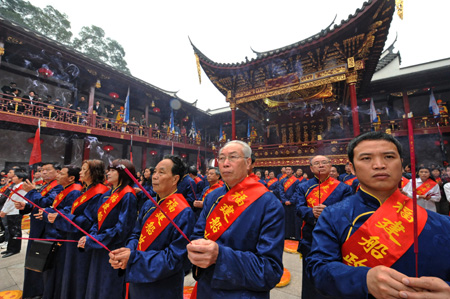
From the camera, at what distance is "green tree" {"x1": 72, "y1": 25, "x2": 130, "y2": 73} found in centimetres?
2237

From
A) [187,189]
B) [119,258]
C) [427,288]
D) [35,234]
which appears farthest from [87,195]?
[427,288]

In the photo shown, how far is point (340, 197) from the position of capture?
2.69 meters

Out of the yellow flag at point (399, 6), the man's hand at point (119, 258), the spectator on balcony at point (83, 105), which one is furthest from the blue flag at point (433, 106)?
the spectator on balcony at point (83, 105)

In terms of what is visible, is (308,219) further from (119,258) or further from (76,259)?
(76,259)

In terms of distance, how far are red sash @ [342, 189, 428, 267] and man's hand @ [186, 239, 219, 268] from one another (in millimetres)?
689

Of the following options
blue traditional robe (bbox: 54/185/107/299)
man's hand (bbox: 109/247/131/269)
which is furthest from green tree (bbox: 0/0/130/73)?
man's hand (bbox: 109/247/131/269)

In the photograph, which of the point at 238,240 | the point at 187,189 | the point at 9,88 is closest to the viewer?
the point at 238,240

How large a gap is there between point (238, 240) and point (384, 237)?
780mm

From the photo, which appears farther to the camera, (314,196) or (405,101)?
(405,101)

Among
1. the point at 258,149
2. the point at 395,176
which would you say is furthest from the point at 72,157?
the point at 395,176

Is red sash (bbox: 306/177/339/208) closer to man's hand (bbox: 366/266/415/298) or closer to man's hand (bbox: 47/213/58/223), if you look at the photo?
man's hand (bbox: 366/266/415/298)

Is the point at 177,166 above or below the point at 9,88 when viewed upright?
below

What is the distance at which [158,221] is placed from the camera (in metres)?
1.76

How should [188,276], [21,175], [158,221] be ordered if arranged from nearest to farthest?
[158,221], [188,276], [21,175]
